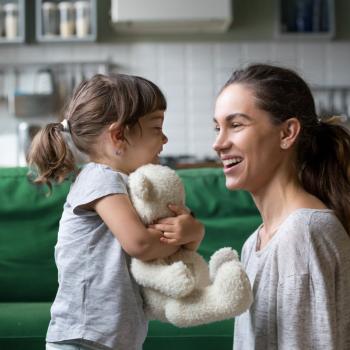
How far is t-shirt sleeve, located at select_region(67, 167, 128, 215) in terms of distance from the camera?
1.18 m

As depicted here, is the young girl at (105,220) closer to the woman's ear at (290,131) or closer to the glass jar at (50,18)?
the woman's ear at (290,131)

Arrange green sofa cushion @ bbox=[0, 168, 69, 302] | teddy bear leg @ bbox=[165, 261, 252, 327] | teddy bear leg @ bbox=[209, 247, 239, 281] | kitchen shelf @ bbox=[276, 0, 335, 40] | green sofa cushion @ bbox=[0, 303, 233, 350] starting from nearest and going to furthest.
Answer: teddy bear leg @ bbox=[165, 261, 252, 327]
teddy bear leg @ bbox=[209, 247, 239, 281]
green sofa cushion @ bbox=[0, 303, 233, 350]
green sofa cushion @ bbox=[0, 168, 69, 302]
kitchen shelf @ bbox=[276, 0, 335, 40]

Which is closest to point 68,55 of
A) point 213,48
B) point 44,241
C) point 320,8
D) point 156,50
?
point 156,50

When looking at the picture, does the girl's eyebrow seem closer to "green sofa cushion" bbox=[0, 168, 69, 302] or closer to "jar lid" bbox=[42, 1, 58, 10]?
"green sofa cushion" bbox=[0, 168, 69, 302]

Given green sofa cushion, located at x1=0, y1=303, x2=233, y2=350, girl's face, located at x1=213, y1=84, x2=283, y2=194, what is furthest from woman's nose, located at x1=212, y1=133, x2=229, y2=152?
green sofa cushion, located at x1=0, y1=303, x2=233, y2=350

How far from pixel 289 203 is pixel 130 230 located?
350 mm

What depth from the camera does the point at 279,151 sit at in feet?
4.30

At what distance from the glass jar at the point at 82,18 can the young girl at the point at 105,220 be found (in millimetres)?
3377

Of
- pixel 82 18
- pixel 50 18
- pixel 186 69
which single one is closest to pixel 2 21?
pixel 50 18

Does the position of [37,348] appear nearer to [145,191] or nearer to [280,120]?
[145,191]

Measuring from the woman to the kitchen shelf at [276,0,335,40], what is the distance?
11.5 ft

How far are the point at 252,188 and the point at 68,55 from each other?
12.2ft

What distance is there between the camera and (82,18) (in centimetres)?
455

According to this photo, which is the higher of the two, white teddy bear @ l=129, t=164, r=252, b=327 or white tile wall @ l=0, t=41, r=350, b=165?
white tile wall @ l=0, t=41, r=350, b=165
